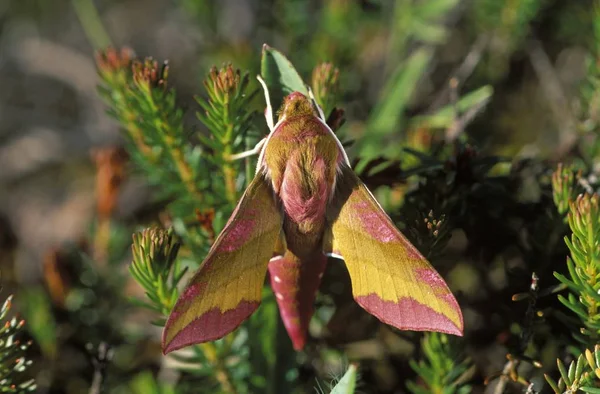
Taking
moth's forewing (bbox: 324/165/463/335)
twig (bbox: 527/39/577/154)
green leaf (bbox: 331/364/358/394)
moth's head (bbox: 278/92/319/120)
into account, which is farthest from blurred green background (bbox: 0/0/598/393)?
green leaf (bbox: 331/364/358/394)

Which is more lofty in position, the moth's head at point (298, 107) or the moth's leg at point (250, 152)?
the moth's head at point (298, 107)

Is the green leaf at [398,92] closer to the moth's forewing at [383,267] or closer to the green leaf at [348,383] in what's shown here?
the moth's forewing at [383,267]

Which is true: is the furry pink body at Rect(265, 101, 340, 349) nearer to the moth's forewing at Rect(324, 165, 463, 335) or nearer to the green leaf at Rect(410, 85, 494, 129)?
the moth's forewing at Rect(324, 165, 463, 335)

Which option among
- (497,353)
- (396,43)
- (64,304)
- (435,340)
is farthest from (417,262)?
(396,43)

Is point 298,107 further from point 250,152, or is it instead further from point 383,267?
point 383,267

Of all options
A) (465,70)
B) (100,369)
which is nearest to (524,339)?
(100,369)

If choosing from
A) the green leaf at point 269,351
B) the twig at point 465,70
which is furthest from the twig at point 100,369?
the twig at point 465,70

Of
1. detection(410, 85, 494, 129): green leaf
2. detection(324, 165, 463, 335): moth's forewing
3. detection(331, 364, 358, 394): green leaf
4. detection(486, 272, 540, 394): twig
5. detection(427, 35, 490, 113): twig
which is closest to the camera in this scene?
detection(331, 364, 358, 394): green leaf

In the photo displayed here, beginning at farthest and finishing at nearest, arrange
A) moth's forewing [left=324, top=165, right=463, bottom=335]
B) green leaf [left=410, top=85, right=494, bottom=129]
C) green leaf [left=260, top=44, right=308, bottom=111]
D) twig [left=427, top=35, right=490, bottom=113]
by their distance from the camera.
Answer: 1. twig [left=427, top=35, right=490, bottom=113]
2. green leaf [left=410, top=85, right=494, bottom=129]
3. green leaf [left=260, top=44, right=308, bottom=111]
4. moth's forewing [left=324, top=165, right=463, bottom=335]
